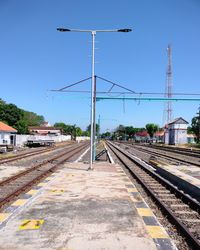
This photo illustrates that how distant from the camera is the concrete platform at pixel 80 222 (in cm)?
580

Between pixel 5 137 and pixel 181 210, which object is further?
pixel 5 137

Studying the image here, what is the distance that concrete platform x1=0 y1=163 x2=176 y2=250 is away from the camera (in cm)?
580

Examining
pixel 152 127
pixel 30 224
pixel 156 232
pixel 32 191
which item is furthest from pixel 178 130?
pixel 30 224

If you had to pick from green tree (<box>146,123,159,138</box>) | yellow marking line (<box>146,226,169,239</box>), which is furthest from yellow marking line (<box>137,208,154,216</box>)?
green tree (<box>146,123,159,138</box>)

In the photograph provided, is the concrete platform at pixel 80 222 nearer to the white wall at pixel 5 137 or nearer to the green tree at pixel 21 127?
the white wall at pixel 5 137

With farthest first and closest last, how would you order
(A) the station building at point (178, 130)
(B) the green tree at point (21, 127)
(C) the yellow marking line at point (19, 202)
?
1. (A) the station building at point (178, 130)
2. (B) the green tree at point (21, 127)
3. (C) the yellow marking line at point (19, 202)

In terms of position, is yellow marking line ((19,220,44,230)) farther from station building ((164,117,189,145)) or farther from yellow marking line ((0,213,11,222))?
station building ((164,117,189,145))

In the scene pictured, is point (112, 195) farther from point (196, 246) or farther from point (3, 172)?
point (3, 172)

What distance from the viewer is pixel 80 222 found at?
23.5ft

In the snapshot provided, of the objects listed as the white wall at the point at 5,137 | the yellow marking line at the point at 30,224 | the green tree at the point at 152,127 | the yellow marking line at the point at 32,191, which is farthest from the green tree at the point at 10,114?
the yellow marking line at the point at 30,224

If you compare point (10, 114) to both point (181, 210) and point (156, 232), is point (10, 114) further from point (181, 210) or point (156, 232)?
point (156, 232)

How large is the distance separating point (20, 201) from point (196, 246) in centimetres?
546

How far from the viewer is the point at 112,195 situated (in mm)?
10516

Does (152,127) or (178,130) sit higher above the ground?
(152,127)
